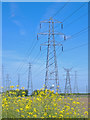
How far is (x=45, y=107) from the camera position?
3627mm

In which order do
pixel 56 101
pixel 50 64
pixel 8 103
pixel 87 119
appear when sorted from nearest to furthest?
pixel 87 119, pixel 56 101, pixel 8 103, pixel 50 64

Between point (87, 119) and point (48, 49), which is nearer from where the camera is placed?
point (87, 119)

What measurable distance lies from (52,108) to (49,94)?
1.17 ft

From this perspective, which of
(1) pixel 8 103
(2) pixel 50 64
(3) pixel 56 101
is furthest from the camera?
(2) pixel 50 64

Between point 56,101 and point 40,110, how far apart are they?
15.3 inches

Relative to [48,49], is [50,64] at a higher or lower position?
lower

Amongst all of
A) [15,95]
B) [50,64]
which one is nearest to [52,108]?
[15,95]

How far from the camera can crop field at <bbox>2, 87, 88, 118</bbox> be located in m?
3.50

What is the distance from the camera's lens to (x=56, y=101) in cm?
374

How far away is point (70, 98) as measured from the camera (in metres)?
3.82

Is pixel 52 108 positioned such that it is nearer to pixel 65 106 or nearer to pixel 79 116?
pixel 65 106

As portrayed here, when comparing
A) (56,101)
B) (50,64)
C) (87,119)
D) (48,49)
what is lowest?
(87,119)

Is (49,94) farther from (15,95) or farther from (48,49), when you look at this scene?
(48,49)

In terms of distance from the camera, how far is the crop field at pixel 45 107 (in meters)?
3.50
